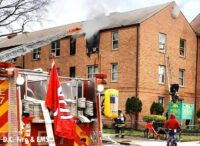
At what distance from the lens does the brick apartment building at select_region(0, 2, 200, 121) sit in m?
32.7

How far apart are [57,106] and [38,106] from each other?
29 centimetres

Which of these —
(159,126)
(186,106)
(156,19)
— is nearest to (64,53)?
(156,19)

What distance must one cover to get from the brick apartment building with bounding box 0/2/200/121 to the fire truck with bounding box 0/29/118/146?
2313cm

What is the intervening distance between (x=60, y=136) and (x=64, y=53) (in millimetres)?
32608

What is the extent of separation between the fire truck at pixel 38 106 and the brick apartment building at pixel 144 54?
23133mm

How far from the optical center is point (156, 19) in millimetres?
33781

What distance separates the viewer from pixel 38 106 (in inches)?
247

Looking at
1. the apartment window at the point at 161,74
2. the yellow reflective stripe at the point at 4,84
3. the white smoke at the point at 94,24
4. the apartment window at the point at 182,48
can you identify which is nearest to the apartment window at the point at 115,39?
the apartment window at the point at 161,74

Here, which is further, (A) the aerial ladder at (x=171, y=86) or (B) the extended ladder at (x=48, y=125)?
(A) the aerial ladder at (x=171, y=86)

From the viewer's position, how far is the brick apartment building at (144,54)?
3269 centimetres

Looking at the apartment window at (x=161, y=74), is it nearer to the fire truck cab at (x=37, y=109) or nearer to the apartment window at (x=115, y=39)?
the apartment window at (x=115, y=39)

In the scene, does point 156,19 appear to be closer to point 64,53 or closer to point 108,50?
point 108,50

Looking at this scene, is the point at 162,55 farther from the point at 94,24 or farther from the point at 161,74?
the point at 94,24

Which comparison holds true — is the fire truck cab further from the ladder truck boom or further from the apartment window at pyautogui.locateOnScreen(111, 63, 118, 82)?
the apartment window at pyautogui.locateOnScreen(111, 63, 118, 82)
